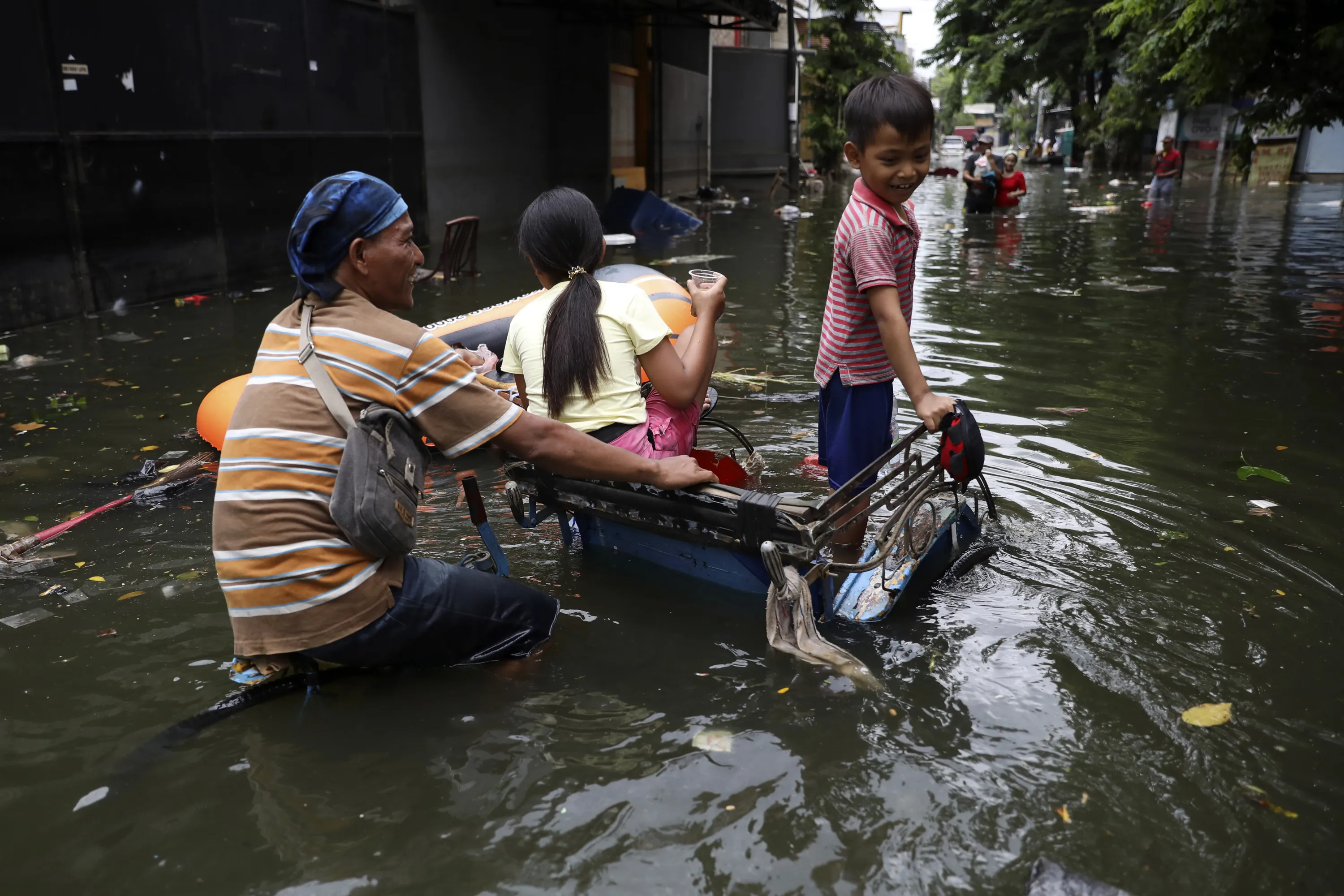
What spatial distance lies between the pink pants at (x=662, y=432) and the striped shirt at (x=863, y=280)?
20.6 inches

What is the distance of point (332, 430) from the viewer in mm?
2594

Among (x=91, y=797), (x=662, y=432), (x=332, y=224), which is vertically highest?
(x=332, y=224)

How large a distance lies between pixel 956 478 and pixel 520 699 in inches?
64.9

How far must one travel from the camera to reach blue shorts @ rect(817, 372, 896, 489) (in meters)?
3.50

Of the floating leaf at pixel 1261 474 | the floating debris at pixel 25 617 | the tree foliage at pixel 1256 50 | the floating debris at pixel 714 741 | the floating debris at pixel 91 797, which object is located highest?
the tree foliage at pixel 1256 50

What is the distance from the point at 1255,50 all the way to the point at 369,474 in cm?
1104

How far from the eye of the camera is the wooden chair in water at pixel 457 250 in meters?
10.7

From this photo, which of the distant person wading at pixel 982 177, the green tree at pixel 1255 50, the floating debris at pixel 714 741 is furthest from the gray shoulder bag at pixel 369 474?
the distant person wading at pixel 982 177

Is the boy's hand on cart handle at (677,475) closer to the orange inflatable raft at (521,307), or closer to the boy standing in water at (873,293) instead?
the boy standing in water at (873,293)

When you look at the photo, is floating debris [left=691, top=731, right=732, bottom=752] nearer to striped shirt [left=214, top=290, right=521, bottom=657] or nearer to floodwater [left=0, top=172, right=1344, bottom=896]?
floodwater [left=0, top=172, right=1344, bottom=896]

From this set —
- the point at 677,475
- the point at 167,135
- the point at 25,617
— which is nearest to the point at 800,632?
the point at 677,475

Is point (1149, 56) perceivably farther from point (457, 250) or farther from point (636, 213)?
point (636, 213)

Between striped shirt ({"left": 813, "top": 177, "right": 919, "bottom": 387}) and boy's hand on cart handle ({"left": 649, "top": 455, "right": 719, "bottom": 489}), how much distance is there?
784 mm

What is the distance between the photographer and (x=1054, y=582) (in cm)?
362
